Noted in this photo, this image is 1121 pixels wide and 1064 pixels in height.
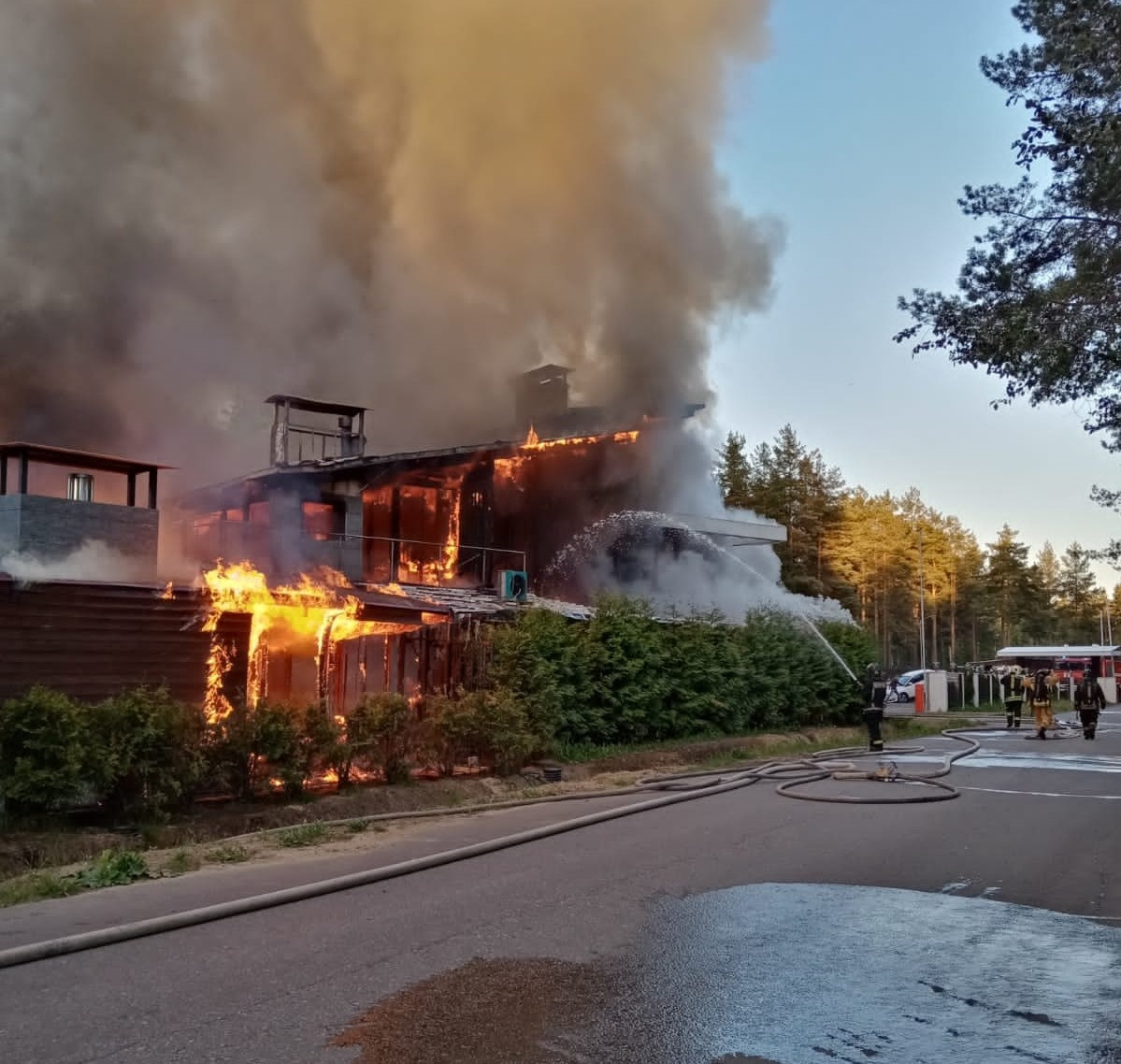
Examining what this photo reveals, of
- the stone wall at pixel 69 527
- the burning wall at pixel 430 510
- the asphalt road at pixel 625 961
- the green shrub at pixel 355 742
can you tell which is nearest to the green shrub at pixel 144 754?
the green shrub at pixel 355 742

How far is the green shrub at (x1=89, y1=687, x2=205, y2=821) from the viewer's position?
32.2 ft

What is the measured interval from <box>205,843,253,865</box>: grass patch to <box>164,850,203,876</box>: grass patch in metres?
0.13

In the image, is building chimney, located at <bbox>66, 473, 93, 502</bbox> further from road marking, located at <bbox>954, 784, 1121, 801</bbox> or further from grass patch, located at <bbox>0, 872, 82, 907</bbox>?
road marking, located at <bbox>954, 784, 1121, 801</bbox>

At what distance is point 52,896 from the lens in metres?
7.34

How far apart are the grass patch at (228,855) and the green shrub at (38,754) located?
1541 millimetres

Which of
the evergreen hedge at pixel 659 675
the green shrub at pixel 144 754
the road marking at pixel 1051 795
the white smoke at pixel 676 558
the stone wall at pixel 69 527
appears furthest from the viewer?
the white smoke at pixel 676 558

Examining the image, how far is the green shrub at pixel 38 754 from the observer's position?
30.1 feet

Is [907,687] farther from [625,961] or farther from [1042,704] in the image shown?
[625,961]

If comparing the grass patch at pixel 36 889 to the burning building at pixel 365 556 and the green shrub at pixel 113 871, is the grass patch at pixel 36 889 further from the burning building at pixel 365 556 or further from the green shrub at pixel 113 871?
the burning building at pixel 365 556

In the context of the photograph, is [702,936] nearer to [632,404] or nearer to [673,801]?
[673,801]

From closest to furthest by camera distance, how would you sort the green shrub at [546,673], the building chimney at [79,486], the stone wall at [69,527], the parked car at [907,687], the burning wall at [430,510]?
the stone wall at [69,527] < the building chimney at [79,486] < the green shrub at [546,673] < the burning wall at [430,510] < the parked car at [907,687]

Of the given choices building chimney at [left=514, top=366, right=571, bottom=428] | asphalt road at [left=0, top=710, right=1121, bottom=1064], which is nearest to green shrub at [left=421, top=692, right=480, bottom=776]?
asphalt road at [left=0, top=710, right=1121, bottom=1064]

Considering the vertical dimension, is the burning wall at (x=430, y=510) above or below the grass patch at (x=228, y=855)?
above

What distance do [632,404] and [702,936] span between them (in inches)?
908
